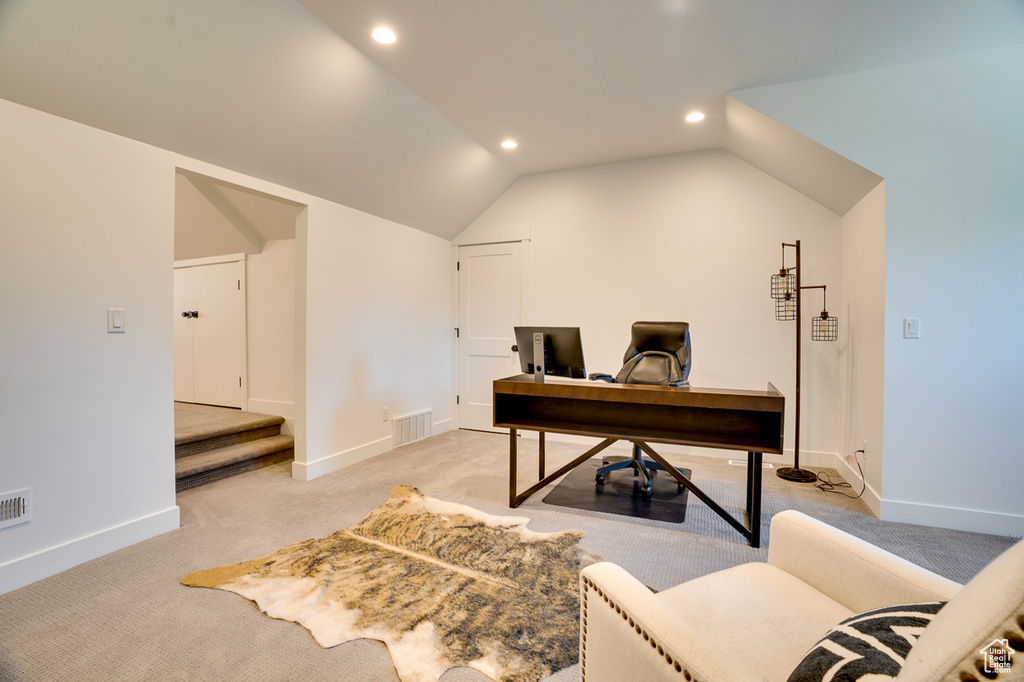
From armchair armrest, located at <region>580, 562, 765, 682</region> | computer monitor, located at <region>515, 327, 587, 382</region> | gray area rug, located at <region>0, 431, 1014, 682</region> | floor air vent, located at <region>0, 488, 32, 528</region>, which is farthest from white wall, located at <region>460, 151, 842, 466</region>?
floor air vent, located at <region>0, 488, 32, 528</region>

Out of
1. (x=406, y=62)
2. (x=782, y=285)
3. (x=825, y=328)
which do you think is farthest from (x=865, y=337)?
(x=406, y=62)

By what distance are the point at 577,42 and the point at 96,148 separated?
8.61ft

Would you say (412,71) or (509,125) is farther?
(509,125)

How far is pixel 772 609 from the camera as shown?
1.11 metres

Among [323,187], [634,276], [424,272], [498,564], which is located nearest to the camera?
[498,564]

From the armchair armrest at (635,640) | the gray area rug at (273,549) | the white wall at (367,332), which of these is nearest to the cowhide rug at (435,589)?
the gray area rug at (273,549)

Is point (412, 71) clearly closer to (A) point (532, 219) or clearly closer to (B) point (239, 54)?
(B) point (239, 54)

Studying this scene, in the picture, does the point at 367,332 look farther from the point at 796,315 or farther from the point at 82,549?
the point at 796,315

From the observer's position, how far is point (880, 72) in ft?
9.04

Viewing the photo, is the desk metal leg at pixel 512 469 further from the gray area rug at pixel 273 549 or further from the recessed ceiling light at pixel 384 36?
the recessed ceiling light at pixel 384 36

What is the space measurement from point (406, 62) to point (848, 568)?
3242 millimetres

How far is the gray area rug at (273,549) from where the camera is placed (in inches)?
61.8

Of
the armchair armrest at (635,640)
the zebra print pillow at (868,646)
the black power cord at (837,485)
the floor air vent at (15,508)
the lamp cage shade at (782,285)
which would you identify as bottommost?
the black power cord at (837,485)

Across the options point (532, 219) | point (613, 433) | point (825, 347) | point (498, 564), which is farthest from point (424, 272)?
point (825, 347)
